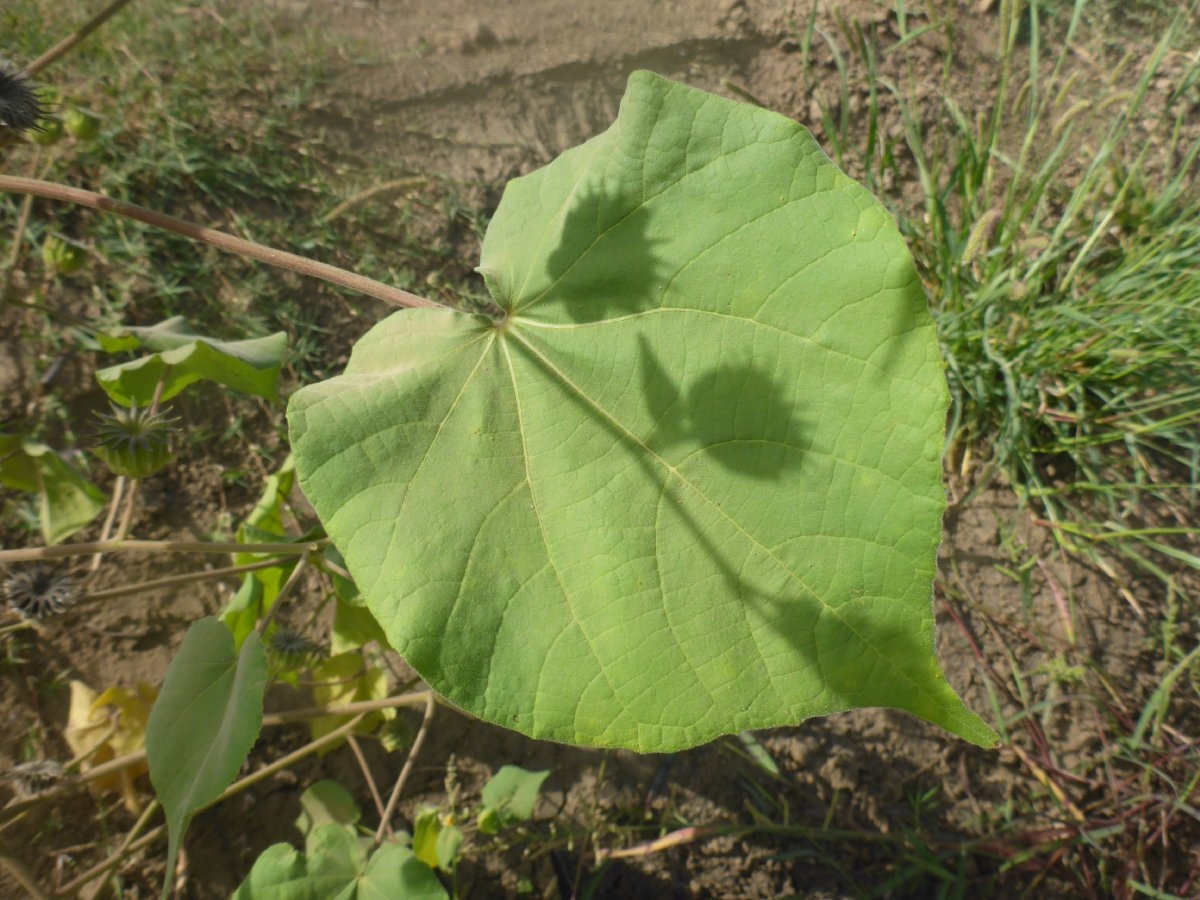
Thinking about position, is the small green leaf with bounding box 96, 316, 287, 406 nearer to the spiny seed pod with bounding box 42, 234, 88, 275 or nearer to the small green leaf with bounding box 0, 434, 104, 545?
the small green leaf with bounding box 0, 434, 104, 545

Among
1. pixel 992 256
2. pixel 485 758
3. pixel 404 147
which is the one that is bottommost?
pixel 485 758

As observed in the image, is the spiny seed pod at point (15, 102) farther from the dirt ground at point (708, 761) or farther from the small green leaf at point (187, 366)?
the dirt ground at point (708, 761)

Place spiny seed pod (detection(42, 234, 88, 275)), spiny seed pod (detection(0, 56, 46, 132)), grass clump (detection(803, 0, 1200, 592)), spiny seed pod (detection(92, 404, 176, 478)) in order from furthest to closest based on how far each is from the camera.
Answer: grass clump (detection(803, 0, 1200, 592)), spiny seed pod (detection(42, 234, 88, 275)), spiny seed pod (detection(92, 404, 176, 478)), spiny seed pod (detection(0, 56, 46, 132))

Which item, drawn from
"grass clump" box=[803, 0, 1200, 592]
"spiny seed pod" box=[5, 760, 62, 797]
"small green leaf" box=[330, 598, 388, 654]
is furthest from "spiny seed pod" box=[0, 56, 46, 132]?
"grass clump" box=[803, 0, 1200, 592]

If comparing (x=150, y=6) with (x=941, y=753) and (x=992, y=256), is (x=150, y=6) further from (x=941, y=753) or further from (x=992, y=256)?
(x=941, y=753)

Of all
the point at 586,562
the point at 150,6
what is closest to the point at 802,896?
the point at 586,562

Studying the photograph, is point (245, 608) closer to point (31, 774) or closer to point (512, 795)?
point (31, 774)

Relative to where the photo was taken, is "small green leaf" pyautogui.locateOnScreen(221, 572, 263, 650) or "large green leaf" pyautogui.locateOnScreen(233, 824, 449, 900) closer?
"large green leaf" pyautogui.locateOnScreen(233, 824, 449, 900)
